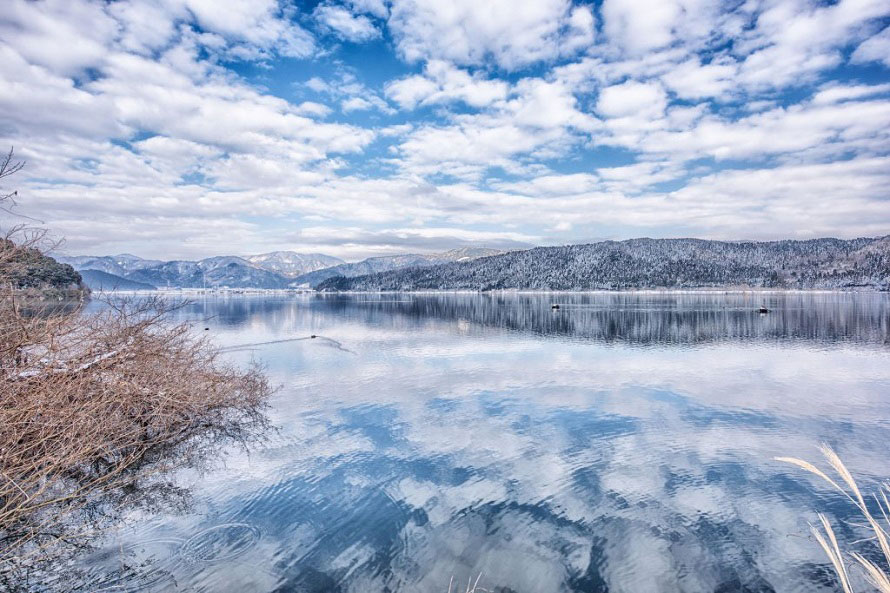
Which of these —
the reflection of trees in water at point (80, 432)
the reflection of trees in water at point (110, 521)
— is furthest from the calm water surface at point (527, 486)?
the reflection of trees in water at point (80, 432)

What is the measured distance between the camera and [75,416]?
15.2 m

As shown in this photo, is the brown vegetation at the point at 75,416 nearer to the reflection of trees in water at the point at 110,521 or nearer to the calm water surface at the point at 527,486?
the reflection of trees in water at the point at 110,521

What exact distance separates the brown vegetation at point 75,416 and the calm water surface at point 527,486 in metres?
1.92

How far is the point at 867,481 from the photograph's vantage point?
1684 cm

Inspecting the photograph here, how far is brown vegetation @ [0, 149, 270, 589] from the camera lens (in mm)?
11672

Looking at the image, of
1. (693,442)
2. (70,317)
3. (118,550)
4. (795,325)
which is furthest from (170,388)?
(795,325)

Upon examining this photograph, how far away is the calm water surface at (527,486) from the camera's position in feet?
39.5

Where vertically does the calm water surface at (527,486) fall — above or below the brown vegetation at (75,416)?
below

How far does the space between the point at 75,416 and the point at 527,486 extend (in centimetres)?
1480

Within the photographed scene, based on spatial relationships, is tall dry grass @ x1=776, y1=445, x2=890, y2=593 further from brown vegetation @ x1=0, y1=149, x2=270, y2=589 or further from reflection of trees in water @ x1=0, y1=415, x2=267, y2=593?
reflection of trees in water @ x1=0, y1=415, x2=267, y2=593

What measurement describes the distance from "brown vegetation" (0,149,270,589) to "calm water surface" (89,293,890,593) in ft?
6.30

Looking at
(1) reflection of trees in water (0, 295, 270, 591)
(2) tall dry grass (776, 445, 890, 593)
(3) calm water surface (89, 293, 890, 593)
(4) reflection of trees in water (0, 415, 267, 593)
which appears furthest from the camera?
(3) calm water surface (89, 293, 890, 593)

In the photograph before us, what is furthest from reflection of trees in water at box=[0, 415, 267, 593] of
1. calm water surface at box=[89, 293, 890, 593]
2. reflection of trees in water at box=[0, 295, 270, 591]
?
calm water surface at box=[89, 293, 890, 593]

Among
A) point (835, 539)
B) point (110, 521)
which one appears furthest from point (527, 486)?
point (110, 521)
